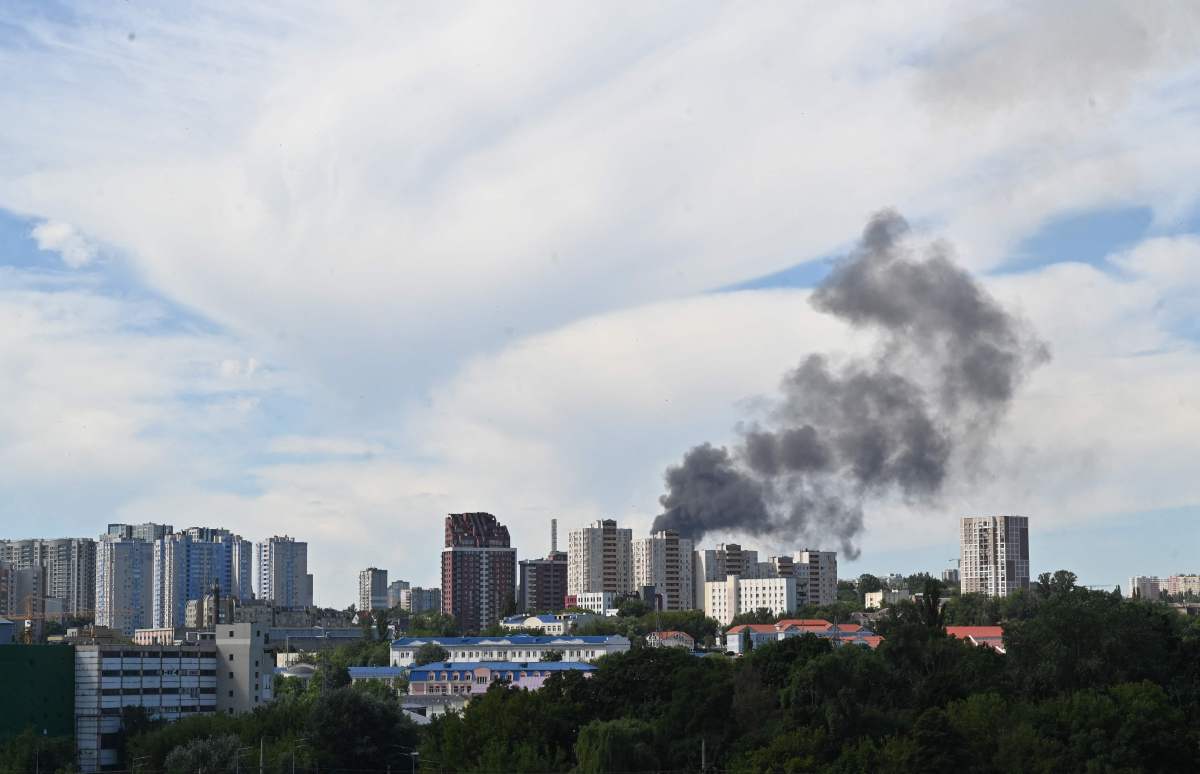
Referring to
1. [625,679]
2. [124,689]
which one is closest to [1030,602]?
[625,679]

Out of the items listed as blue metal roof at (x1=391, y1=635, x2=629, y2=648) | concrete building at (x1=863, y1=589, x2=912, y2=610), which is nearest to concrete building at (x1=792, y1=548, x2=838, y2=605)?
concrete building at (x1=863, y1=589, x2=912, y2=610)

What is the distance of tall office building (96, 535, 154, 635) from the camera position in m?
164


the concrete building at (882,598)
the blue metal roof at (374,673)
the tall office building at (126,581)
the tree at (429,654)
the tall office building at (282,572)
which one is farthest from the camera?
the tall office building at (282,572)

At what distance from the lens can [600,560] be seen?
6599 inches

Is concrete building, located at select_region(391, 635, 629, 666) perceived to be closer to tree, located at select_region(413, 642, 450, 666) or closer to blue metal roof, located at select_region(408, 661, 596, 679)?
tree, located at select_region(413, 642, 450, 666)

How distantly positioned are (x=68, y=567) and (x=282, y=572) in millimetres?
25215

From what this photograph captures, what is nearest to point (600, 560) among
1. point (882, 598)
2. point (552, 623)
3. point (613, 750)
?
point (882, 598)

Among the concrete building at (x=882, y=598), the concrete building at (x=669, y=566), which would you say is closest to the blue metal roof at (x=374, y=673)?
the concrete building at (x=882, y=598)

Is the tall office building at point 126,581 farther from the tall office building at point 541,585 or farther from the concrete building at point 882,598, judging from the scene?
the concrete building at point 882,598

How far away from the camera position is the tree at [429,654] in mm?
98875

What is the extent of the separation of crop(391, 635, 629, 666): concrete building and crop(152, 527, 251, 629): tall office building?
66.0m

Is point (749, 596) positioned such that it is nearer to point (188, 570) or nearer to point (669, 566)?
point (669, 566)

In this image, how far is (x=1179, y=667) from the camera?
5362 cm

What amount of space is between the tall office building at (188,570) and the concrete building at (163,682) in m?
100
